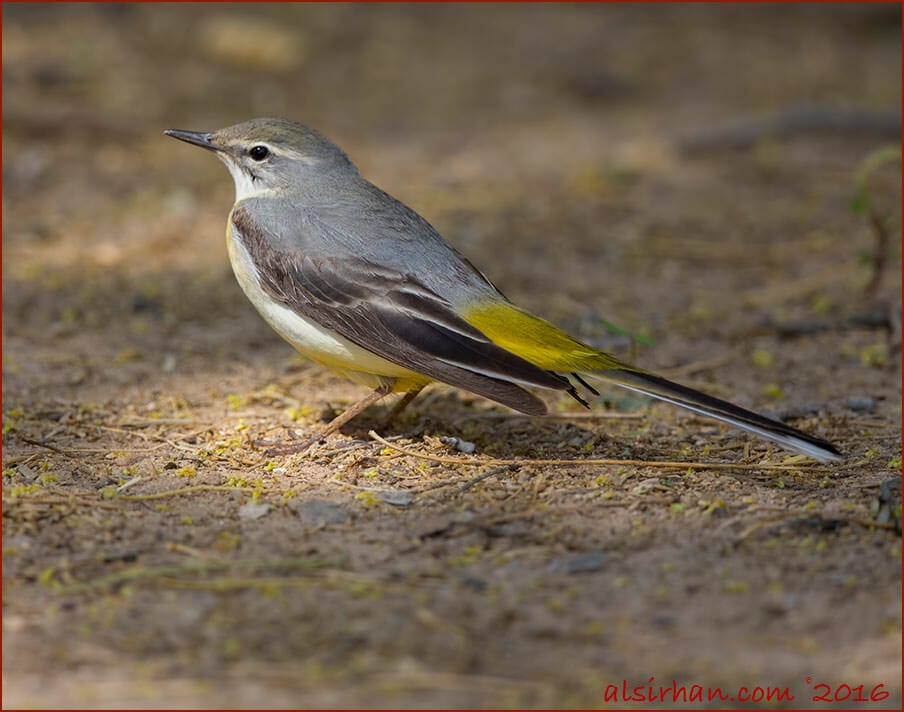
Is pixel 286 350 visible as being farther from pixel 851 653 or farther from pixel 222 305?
pixel 851 653

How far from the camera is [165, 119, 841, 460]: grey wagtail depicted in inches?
179

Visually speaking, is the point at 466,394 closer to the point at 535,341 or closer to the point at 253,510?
the point at 535,341

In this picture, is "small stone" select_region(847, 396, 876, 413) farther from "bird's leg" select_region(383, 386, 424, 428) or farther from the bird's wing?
"bird's leg" select_region(383, 386, 424, 428)

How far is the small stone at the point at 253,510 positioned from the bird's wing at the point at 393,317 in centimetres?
89

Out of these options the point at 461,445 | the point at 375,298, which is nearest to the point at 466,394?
the point at 461,445

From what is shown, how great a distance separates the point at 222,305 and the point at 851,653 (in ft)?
16.6

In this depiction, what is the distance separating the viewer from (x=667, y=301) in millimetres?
7516

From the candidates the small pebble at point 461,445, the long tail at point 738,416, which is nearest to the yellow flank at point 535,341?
the long tail at point 738,416

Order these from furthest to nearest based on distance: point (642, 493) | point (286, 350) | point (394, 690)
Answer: point (286, 350), point (642, 493), point (394, 690)

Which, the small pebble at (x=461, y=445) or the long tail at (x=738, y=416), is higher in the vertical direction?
the long tail at (x=738, y=416)

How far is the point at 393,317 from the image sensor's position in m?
4.87

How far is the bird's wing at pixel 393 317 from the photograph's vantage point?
4.53 meters

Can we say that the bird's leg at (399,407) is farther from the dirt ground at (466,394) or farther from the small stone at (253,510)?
the small stone at (253,510)

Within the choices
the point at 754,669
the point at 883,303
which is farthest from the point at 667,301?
the point at 754,669
